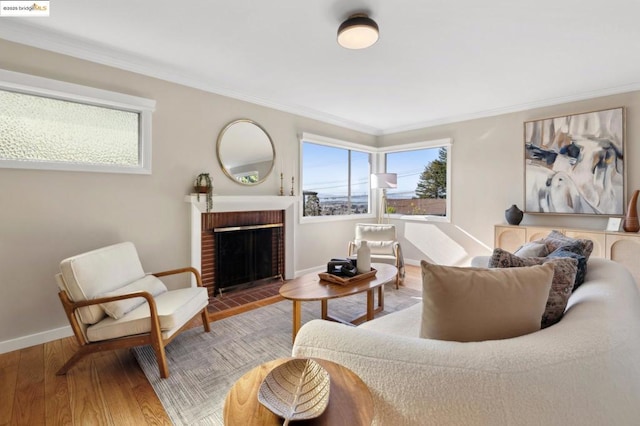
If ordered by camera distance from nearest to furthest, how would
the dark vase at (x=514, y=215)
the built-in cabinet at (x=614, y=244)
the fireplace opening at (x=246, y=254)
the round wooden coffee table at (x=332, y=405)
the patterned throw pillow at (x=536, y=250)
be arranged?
the round wooden coffee table at (x=332, y=405) → the patterned throw pillow at (x=536, y=250) → the built-in cabinet at (x=614, y=244) → the fireplace opening at (x=246, y=254) → the dark vase at (x=514, y=215)

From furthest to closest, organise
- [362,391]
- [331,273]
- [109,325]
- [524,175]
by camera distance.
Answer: [524,175]
[331,273]
[109,325]
[362,391]

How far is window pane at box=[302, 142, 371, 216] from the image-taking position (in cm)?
480

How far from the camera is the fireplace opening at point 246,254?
12.2 ft

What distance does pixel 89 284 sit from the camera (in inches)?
81.2

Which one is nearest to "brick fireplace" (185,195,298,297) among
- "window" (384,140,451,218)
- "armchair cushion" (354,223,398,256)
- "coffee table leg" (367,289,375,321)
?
"armchair cushion" (354,223,398,256)

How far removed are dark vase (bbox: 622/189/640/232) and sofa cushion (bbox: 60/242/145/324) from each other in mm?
5068

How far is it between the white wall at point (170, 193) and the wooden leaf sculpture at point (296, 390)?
2.69 m

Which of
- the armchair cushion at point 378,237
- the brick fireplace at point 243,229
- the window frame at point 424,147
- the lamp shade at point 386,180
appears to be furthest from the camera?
the lamp shade at point 386,180

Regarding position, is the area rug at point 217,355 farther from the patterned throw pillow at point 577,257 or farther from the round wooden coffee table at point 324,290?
the patterned throw pillow at point 577,257

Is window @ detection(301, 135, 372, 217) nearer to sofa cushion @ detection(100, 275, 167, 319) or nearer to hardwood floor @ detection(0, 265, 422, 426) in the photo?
sofa cushion @ detection(100, 275, 167, 319)

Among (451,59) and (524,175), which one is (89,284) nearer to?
(451,59)

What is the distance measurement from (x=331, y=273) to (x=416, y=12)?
7.26 ft

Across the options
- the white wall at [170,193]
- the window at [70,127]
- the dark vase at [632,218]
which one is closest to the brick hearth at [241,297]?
the white wall at [170,193]

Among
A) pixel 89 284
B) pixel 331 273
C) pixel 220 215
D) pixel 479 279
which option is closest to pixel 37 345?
pixel 89 284
